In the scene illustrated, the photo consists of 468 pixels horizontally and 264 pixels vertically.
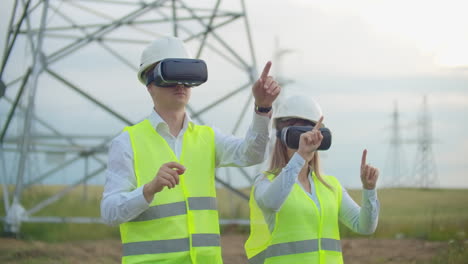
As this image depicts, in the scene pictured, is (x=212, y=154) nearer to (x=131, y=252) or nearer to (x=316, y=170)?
(x=131, y=252)

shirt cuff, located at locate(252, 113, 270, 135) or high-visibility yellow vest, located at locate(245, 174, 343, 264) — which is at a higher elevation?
shirt cuff, located at locate(252, 113, 270, 135)

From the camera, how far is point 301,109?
4.55m

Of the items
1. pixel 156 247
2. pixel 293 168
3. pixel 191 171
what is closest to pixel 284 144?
pixel 293 168

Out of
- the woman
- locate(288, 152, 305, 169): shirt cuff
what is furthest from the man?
the woman

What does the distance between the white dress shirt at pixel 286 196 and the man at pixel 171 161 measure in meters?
0.28

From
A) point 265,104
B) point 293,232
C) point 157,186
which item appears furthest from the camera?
point 293,232

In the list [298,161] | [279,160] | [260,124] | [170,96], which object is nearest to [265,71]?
[260,124]

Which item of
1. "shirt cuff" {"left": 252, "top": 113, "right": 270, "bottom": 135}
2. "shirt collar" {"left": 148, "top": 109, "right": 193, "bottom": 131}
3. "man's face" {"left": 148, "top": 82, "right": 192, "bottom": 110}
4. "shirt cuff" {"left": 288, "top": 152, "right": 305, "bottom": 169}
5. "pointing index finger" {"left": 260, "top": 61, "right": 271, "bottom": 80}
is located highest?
"pointing index finger" {"left": 260, "top": 61, "right": 271, "bottom": 80}

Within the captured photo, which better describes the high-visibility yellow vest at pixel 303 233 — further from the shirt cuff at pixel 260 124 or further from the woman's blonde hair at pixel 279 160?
the shirt cuff at pixel 260 124

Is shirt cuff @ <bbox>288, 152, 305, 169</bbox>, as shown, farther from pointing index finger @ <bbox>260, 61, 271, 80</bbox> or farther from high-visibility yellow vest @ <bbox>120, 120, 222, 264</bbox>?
pointing index finger @ <bbox>260, 61, 271, 80</bbox>

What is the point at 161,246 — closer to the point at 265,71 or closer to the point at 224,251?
the point at 265,71

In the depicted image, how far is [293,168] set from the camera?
377 centimetres

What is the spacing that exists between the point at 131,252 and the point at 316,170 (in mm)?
1440

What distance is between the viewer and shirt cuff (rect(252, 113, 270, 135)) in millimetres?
3455
